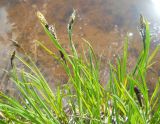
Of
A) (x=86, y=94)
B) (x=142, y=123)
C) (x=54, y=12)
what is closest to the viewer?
(x=142, y=123)

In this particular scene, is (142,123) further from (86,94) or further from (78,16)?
(78,16)

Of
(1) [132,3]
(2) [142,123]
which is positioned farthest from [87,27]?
(2) [142,123]

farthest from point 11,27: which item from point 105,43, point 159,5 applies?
point 159,5

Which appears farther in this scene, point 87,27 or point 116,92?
point 87,27

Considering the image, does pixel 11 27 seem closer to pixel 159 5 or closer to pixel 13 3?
pixel 13 3

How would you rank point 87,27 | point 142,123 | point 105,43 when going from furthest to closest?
point 87,27 → point 105,43 → point 142,123

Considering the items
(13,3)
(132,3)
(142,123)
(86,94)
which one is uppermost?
(13,3)

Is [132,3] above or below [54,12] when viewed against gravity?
below
